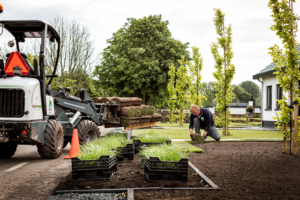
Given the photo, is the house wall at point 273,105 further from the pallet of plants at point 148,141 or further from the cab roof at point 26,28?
the cab roof at point 26,28

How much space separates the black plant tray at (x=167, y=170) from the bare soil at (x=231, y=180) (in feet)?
0.44

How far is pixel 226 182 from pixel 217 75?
406 inches

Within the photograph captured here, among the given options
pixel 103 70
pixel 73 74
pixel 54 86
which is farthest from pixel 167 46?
pixel 54 86

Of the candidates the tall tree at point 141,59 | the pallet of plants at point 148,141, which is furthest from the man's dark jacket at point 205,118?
the tall tree at point 141,59

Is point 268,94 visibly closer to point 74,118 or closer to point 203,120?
point 203,120

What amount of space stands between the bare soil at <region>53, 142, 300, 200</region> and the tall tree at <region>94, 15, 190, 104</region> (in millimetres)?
29129

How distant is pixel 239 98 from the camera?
360 ft

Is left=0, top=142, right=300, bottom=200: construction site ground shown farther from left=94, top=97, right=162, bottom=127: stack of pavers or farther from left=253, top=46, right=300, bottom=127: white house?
left=253, top=46, right=300, bottom=127: white house

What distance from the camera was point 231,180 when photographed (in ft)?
17.7

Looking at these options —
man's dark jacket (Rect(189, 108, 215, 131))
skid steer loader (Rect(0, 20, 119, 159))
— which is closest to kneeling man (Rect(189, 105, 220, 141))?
man's dark jacket (Rect(189, 108, 215, 131))

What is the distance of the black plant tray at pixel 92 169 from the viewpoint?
17.9 feet

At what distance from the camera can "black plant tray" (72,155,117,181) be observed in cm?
545

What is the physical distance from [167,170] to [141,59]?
32.6 meters

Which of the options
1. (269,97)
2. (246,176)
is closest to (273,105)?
(269,97)
